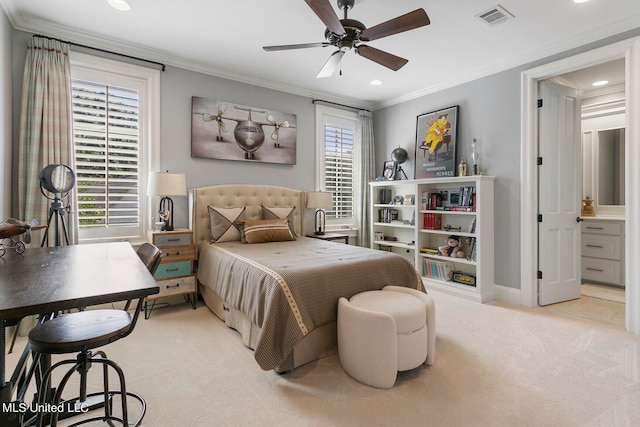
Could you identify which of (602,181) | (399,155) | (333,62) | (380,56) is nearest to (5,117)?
(333,62)

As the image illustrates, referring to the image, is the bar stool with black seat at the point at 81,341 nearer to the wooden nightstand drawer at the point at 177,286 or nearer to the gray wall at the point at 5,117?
the wooden nightstand drawer at the point at 177,286

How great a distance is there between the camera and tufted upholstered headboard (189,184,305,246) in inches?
150

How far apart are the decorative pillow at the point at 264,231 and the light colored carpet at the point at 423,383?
1.09 m

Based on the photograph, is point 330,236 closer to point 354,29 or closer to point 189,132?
point 189,132

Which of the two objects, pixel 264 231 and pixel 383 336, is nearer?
pixel 383 336

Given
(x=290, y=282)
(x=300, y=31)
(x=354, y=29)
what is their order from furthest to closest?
(x=300, y=31) → (x=354, y=29) → (x=290, y=282)

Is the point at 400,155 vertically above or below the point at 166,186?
above

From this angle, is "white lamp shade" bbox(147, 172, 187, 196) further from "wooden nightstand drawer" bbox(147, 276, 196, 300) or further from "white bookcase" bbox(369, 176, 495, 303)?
"white bookcase" bbox(369, 176, 495, 303)

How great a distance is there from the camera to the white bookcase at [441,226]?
3818 mm

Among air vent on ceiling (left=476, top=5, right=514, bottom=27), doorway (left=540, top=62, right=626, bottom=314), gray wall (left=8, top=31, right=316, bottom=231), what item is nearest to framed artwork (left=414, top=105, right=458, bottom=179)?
doorway (left=540, top=62, right=626, bottom=314)

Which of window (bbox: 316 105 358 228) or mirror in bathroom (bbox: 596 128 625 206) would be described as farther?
window (bbox: 316 105 358 228)

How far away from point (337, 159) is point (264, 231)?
2049 mm

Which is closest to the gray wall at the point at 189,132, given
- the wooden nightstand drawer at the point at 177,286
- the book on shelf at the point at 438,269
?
the wooden nightstand drawer at the point at 177,286

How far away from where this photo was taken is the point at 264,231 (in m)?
3.78
